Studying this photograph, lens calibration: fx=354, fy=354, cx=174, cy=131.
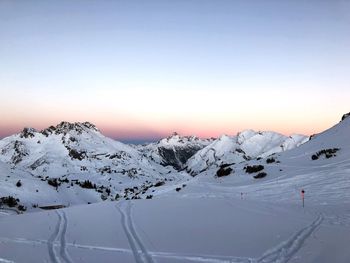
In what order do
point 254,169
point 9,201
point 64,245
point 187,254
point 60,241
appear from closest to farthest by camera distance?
point 187,254
point 64,245
point 60,241
point 254,169
point 9,201

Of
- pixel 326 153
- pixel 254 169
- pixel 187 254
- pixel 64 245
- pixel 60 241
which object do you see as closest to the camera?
pixel 187 254

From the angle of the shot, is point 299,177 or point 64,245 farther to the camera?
point 299,177

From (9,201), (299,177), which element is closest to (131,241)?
(299,177)

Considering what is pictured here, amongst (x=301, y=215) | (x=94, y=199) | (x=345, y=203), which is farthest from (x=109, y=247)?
(x=94, y=199)

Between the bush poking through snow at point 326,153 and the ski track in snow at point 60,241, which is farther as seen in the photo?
the bush poking through snow at point 326,153

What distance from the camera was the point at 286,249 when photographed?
447 inches

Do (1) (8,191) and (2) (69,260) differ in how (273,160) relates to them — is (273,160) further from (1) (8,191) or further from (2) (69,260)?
(2) (69,260)

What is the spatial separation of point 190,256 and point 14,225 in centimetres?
1076

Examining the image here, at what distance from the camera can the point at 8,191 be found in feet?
150

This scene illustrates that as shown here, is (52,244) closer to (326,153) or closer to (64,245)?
(64,245)

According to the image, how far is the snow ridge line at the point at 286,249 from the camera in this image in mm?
10234

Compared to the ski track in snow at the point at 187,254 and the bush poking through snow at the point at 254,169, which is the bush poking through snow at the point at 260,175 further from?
the ski track in snow at the point at 187,254

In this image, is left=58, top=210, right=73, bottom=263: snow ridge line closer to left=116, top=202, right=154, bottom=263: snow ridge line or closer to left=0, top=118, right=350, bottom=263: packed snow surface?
left=0, top=118, right=350, bottom=263: packed snow surface

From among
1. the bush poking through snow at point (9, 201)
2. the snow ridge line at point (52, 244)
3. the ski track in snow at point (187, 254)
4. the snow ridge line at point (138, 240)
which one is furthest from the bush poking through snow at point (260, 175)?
the bush poking through snow at point (9, 201)
